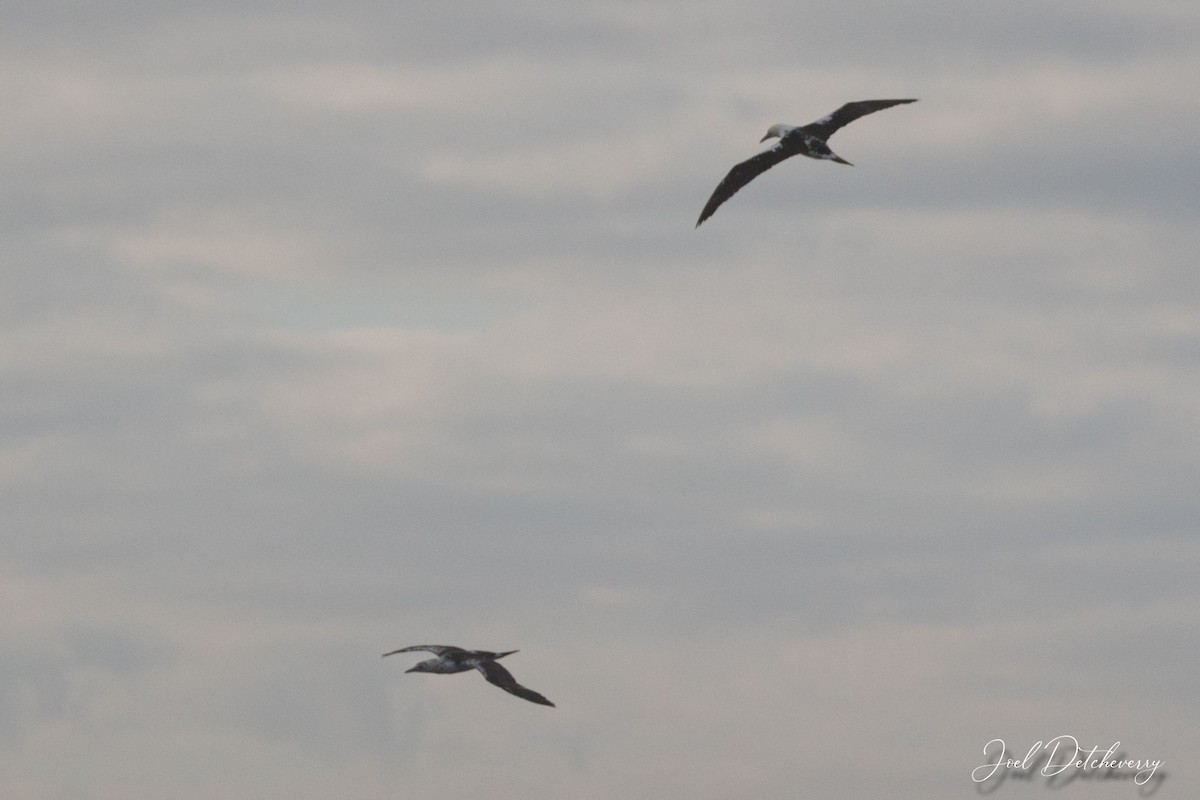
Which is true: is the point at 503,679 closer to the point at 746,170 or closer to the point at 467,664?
the point at 467,664

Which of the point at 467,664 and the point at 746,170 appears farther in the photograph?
the point at 467,664

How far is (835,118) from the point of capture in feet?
223

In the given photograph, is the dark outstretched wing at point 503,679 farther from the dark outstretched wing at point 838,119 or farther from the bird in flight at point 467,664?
the dark outstretched wing at point 838,119

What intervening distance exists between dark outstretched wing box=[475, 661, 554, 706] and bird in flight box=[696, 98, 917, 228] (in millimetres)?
17180

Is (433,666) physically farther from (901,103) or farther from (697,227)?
(901,103)

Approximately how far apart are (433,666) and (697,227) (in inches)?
840

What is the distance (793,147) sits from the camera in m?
68.2

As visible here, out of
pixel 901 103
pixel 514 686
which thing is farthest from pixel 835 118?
pixel 514 686

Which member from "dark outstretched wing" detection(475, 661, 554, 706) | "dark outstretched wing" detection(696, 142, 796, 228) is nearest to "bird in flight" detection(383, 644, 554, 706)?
"dark outstretched wing" detection(475, 661, 554, 706)

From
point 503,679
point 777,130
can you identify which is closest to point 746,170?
point 777,130

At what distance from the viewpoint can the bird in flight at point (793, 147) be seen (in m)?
67.4

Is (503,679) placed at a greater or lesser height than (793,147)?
lesser

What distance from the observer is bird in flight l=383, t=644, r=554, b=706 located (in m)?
73.2

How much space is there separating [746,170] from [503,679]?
1927 cm
